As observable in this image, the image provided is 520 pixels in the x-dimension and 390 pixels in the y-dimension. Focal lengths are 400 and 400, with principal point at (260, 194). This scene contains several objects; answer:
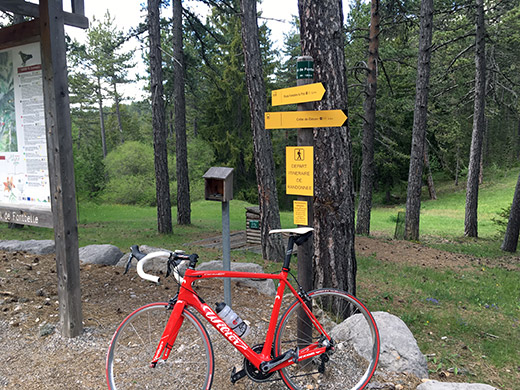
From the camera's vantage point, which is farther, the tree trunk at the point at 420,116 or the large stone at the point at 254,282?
the tree trunk at the point at 420,116

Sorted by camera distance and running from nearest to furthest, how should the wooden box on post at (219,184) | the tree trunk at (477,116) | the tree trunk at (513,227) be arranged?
the wooden box on post at (219,184) → the tree trunk at (513,227) → the tree trunk at (477,116)

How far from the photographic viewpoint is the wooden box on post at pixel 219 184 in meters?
3.40

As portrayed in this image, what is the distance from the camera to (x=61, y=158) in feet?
12.8

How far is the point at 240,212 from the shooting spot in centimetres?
2145

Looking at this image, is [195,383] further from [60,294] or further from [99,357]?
[60,294]

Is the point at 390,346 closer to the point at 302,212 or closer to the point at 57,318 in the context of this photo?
the point at 302,212

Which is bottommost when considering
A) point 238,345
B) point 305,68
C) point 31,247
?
point 31,247

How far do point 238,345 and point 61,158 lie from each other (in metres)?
2.52

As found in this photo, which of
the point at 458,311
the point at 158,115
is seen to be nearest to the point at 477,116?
the point at 458,311

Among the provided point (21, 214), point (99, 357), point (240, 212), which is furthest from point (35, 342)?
point (240, 212)

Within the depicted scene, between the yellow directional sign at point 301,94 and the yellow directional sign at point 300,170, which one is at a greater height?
the yellow directional sign at point 301,94

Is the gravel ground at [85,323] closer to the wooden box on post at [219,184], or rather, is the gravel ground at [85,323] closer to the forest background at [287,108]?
the wooden box on post at [219,184]

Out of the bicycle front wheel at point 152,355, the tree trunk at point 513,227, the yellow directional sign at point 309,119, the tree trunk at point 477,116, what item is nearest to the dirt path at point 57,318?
the bicycle front wheel at point 152,355

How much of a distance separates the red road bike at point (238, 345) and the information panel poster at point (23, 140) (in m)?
1.87
